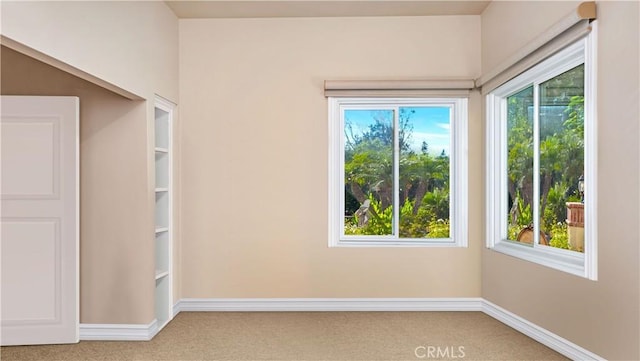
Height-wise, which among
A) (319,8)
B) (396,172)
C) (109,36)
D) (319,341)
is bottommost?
(319,341)

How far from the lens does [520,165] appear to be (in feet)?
13.3

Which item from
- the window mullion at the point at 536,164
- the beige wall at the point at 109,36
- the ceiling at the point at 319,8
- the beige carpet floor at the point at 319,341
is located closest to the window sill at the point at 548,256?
the window mullion at the point at 536,164

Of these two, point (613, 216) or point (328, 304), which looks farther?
point (328, 304)

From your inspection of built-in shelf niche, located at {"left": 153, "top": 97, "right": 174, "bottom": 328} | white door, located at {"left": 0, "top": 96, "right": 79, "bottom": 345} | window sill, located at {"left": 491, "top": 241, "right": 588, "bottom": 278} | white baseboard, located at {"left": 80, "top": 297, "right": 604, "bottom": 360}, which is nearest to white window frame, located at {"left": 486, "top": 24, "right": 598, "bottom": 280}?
window sill, located at {"left": 491, "top": 241, "right": 588, "bottom": 278}

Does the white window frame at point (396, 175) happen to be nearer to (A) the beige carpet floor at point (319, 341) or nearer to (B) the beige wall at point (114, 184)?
(A) the beige carpet floor at point (319, 341)

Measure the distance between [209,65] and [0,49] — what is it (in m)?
1.69

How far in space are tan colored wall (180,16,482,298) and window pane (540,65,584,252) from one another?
3.19 ft

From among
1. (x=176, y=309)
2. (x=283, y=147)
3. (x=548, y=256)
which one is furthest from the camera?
(x=283, y=147)

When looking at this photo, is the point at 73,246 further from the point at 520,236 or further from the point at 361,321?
the point at 520,236

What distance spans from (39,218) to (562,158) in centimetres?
386

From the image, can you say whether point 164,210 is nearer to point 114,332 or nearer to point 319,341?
point 114,332

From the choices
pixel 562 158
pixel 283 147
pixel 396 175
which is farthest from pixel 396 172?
pixel 562 158

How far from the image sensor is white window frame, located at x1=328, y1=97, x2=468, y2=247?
4.60 meters

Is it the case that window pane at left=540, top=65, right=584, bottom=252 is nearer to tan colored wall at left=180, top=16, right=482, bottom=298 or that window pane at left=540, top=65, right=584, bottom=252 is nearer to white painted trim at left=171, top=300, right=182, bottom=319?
tan colored wall at left=180, top=16, right=482, bottom=298
